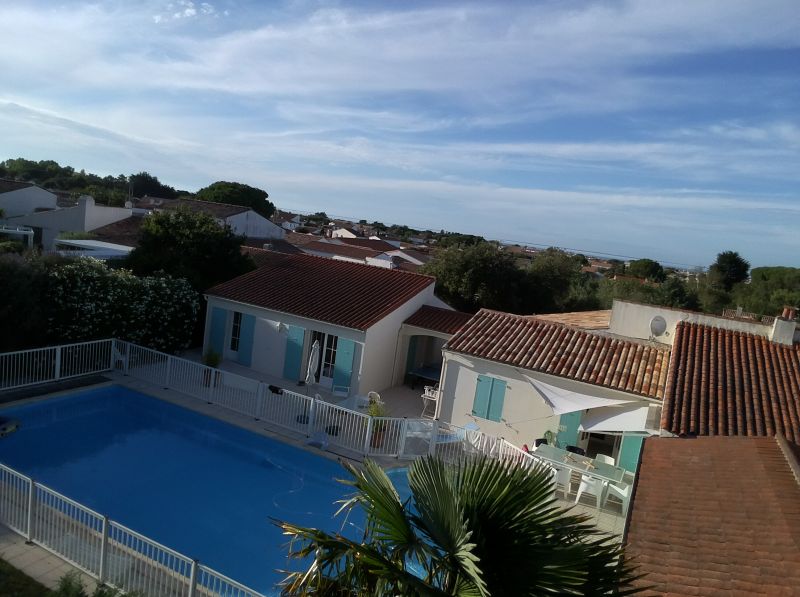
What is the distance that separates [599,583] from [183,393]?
710 inches

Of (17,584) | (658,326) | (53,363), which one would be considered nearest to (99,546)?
(17,584)

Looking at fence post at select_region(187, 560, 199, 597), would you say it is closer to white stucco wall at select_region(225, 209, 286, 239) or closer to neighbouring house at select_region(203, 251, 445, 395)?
neighbouring house at select_region(203, 251, 445, 395)

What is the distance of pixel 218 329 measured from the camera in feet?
82.1

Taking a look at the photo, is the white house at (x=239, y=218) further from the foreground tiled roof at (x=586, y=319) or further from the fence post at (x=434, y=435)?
the fence post at (x=434, y=435)

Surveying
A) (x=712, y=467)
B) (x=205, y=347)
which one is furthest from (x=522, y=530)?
(x=205, y=347)

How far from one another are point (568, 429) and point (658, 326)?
506 centimetres

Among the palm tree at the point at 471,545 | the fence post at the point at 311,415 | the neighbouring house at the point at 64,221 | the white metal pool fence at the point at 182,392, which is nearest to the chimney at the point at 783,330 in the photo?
the white metal pool fence at the point at 182,392

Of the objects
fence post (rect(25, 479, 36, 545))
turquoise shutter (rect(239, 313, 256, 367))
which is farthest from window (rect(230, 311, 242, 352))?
fence post (rect(25, 479, 36, 545))

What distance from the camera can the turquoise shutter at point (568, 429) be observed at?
59.5 feet

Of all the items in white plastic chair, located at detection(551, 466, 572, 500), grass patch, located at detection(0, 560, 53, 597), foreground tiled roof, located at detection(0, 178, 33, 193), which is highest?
foreground tiled roof, located at detection(0, 178, 33, 193)

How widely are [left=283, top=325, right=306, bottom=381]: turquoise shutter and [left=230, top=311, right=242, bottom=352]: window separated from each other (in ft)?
9.10

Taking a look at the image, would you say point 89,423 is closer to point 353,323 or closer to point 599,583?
point 353,323

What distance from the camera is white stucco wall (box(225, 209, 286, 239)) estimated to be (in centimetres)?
4981

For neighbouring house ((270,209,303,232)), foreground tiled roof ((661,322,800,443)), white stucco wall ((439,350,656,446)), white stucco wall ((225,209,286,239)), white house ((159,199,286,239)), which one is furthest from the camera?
neighbouring house ((270,209,303,232))
